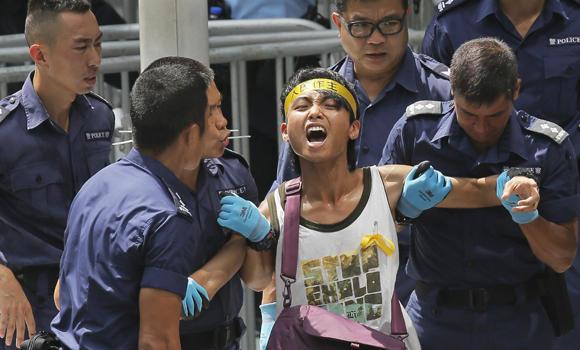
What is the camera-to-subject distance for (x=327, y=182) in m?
3.96

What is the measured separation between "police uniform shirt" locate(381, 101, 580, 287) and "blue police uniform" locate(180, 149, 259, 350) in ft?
1.92

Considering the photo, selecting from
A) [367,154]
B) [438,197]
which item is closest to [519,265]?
[438,197]

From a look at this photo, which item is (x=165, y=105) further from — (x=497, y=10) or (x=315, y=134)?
(x=497, y=10)

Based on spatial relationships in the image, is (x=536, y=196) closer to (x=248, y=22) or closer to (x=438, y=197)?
(x=438, y=197)

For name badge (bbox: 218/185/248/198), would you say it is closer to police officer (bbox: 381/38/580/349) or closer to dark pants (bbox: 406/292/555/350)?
police officer (bbox: 381/38/580/349)

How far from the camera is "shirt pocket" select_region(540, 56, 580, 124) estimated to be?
480 centimetres

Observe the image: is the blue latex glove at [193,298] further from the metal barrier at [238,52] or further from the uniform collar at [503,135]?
the metal barrier at [238,52]

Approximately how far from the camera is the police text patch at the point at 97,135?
4.80m

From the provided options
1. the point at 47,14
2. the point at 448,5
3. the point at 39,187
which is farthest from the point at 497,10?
the point at 39,187

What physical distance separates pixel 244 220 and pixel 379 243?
42 centimetres

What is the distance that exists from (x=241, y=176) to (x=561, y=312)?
117 cm

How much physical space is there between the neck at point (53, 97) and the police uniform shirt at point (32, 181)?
31 mm

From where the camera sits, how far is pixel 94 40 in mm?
4738

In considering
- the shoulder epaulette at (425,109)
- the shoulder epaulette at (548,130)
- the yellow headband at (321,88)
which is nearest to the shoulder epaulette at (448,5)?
the shoulder epaulette at (425,109)
